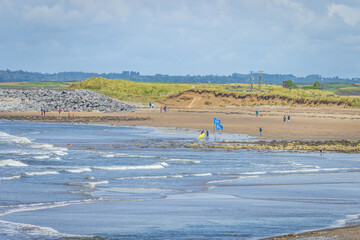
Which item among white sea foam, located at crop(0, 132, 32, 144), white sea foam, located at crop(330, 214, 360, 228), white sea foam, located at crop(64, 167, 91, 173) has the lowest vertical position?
white sea foam, located at crop(0, 132, 32, 144)

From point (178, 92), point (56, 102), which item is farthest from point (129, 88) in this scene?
point (56, 102)

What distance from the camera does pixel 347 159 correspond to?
32.5 metres

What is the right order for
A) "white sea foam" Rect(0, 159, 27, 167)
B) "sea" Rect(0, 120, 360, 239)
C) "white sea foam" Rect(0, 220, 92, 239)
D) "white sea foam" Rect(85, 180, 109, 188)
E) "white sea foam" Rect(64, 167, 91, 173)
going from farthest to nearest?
"white sea foam" Rect(0, 159, 27, 167) → "white sea foam" Rect(64, 167, 91, 173) → "white sea foam" Rect(85, 180, 109, 188) → "sea" Rect(0, 120, 360, 239) → "white sea foam" Rect(0, 220, 92, 239)

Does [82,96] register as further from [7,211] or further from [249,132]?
[7,211]

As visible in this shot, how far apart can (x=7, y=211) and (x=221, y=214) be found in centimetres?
665

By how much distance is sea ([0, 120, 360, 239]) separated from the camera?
583 inches

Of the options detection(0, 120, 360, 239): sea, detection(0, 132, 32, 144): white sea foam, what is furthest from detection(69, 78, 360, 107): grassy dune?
detection(0, 120, 360, 239): sea

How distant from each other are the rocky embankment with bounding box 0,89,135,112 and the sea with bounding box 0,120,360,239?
55319mm

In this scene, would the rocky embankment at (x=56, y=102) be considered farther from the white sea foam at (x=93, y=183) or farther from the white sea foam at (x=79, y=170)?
the white sea foam at (x=93, y=183)

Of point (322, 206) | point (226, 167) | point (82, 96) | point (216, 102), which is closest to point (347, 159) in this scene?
point (226, 167)

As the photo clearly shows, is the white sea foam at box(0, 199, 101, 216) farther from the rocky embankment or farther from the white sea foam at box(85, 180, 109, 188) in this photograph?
the rocky embankment

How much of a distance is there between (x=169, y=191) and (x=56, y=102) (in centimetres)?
7723

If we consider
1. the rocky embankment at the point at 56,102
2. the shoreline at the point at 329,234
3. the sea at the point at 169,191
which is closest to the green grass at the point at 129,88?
the rocky embankment at the point at 56,102

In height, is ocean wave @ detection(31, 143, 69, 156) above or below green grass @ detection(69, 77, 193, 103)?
below
